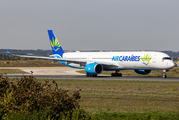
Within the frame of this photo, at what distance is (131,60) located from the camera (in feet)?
161

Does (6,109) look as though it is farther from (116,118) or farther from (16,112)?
(116,118)

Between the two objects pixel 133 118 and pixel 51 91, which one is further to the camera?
pixel 133 118

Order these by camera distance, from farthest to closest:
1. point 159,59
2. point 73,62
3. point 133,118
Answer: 1. point 73,62
2. point 159,59
3. point 133,118

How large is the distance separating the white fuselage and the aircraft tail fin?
6225 mm

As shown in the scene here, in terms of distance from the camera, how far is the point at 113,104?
21.6 metres

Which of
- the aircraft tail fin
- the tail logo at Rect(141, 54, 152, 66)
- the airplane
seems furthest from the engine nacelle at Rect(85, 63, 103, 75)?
the aircraft tail fin

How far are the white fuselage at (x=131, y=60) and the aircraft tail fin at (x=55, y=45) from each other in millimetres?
6225

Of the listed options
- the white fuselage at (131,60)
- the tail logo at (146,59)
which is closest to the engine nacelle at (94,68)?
the white fuselage at (131,60)

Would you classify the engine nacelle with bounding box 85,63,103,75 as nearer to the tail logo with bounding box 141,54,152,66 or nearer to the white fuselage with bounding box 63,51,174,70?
the white fuselage with bounding box 63,51,174,70

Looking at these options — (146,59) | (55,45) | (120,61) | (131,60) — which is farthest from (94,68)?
(55,45)

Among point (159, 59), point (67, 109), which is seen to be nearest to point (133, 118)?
point (67, 109)

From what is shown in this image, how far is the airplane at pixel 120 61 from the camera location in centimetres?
4662

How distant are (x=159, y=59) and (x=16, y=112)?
36.9m

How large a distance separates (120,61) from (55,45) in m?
17.7
